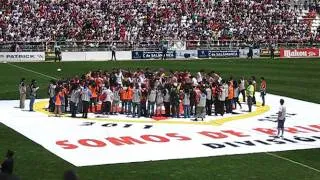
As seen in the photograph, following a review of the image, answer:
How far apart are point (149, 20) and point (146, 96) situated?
41442 mm

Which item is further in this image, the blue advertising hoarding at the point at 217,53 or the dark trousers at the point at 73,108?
the blue advertising hoarding at the point at 217,53

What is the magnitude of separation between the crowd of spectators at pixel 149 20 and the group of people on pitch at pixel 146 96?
3331cm

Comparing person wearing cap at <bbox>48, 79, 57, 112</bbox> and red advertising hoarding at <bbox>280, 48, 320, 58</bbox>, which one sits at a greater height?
red advertising hoarding at <bbox>280, 48, 320, 58</bbox>

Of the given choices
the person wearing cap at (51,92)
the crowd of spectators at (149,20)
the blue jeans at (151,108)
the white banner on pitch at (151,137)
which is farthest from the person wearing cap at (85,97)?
the crowd of spectators at (149,20)

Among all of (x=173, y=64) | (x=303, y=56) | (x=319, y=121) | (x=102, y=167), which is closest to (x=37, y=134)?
(x=102, y=167)

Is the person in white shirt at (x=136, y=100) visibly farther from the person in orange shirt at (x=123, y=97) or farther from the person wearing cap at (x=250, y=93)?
the person wearing cap at (x=250, y=93)

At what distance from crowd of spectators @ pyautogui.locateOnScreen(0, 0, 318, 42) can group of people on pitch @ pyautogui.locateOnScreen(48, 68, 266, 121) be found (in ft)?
109

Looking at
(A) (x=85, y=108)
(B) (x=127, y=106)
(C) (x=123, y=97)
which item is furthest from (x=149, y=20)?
(A) (x=85, y=108)

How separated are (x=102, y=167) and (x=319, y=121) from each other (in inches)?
494

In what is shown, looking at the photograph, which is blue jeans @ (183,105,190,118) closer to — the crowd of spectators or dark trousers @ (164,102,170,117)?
dark trousers @ (164,102,170,117)

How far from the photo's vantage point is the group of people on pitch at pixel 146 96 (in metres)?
26.5

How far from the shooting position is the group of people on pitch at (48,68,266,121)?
86.9 ft

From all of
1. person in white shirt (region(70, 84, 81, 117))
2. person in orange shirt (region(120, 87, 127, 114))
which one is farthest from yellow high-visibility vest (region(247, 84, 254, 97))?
person in white shirt (region(70, 84, 81, 117))

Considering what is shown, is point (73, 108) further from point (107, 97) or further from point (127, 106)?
point (127, 106)
